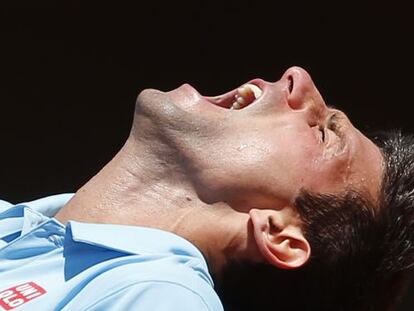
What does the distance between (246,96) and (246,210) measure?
34cm

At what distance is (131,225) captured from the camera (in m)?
2.08

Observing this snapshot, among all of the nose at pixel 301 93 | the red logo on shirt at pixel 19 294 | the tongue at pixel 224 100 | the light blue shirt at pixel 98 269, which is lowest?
the red logo on shirt at pixel 19 294

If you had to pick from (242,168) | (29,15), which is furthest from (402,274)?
(29,15)

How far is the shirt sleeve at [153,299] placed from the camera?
1777 millimetres

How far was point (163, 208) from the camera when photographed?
2.12 meters

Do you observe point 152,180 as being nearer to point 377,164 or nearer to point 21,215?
point 21,215

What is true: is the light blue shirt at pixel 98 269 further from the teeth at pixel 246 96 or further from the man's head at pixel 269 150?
the teeth at pixel 246 96

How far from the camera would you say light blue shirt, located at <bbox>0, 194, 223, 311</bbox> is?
1802mm

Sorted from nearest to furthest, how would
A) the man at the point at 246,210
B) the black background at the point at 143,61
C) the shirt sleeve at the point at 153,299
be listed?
1. the shirt sleeve at the point at 153,299
2. the man at the point at 246,210
3. the black background at the point at 143,61

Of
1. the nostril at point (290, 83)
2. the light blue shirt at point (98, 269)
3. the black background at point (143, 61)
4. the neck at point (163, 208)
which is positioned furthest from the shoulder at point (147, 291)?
the black background at point (143, 61)

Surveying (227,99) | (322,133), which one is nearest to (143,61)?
(227,99)

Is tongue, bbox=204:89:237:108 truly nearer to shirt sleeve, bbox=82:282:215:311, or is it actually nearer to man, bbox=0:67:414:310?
man, bbox=0:67:414:310

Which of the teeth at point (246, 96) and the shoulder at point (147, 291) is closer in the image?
the shoulder at point (147, 291)

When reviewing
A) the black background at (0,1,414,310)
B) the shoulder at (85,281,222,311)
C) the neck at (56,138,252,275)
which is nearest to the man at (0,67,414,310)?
Result: the neck at (56,138,252,275)
